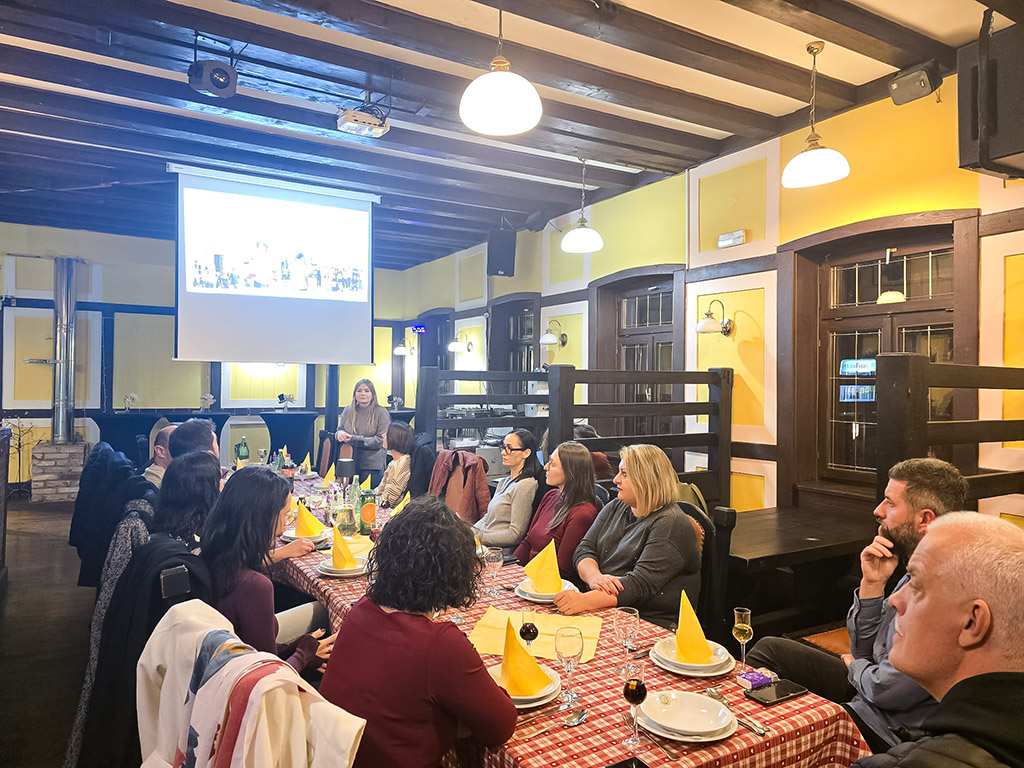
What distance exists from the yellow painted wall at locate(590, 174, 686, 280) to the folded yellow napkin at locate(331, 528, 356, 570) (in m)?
4.12

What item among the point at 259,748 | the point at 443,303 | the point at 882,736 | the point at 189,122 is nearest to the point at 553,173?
the point at 189,122

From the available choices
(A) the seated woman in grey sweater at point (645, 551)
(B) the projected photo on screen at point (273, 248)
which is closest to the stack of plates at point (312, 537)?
(A) the seated woman in grey sweater at point (645, 551)

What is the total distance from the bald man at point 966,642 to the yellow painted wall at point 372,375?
10.1m

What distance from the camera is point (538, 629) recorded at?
82.7 inches

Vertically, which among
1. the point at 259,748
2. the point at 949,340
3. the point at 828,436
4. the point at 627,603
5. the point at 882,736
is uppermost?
the point at 949,340

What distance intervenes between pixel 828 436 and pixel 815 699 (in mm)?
3552

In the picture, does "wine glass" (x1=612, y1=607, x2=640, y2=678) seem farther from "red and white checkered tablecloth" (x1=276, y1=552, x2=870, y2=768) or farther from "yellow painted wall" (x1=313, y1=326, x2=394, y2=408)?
"yellow painted wall" (x1=313, y1=326, x2=394, y2=408)

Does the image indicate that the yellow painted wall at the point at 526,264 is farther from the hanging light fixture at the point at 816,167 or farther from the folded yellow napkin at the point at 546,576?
the folded yellow napkin at the point at 546,576

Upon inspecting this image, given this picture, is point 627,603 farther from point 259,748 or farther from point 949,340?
point 949,340

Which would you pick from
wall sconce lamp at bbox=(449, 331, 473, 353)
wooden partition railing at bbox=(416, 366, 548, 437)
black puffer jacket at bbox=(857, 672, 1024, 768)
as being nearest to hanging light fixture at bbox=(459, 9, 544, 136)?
black puffer jacket at bbox=(857, 672, 1024, 768)

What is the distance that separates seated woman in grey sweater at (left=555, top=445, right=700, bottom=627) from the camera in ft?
8.23

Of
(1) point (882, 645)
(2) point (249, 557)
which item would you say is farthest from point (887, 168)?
(2) point (249, 557)

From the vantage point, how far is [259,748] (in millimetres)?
1121

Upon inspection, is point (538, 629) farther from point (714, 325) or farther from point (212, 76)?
point (714, 325)
